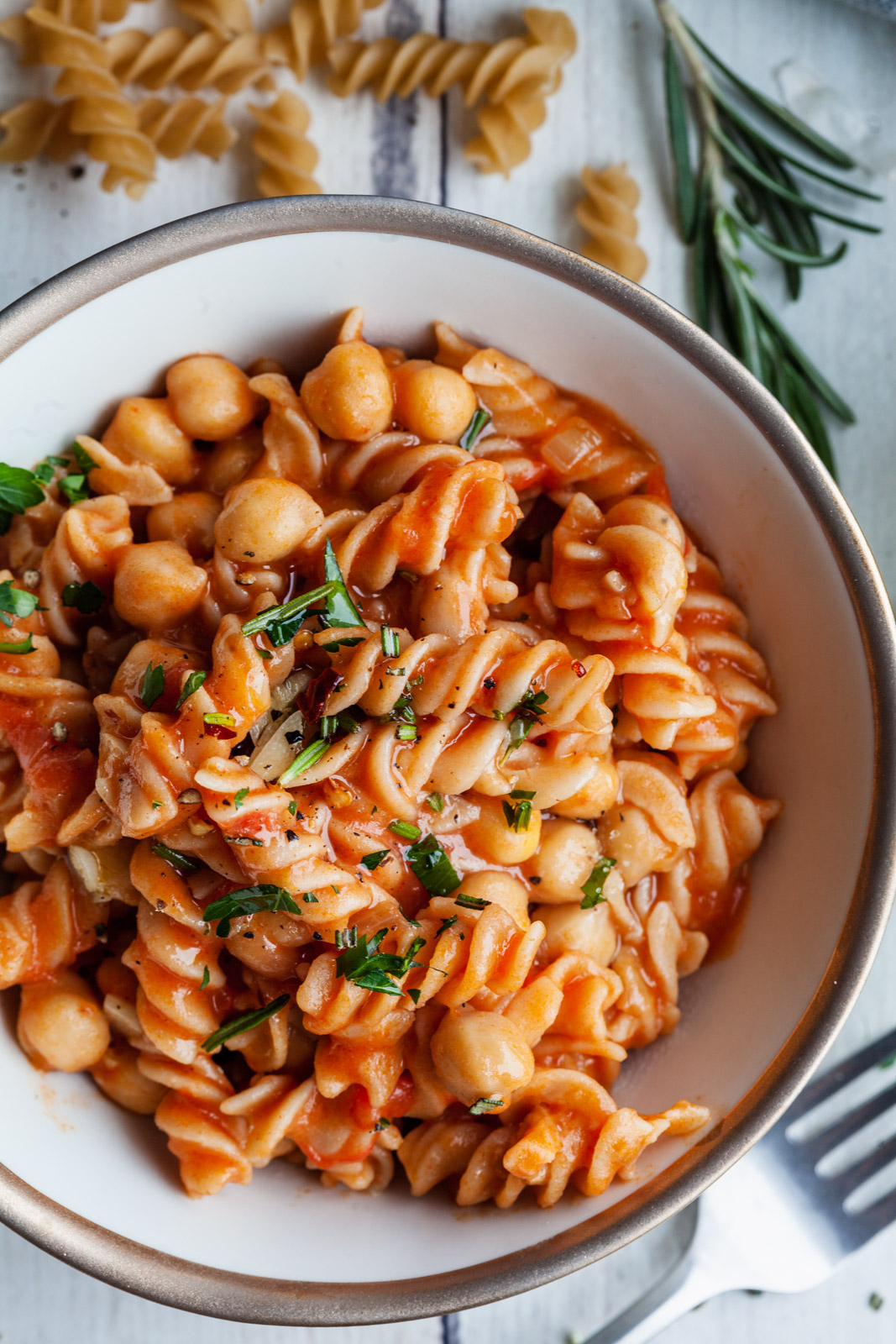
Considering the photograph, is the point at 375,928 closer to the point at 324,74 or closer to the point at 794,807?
the point at 794,807

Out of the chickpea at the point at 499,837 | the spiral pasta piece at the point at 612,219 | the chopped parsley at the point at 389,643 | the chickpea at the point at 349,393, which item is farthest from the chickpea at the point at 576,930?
the spiral pasta piece at the point at 612,219

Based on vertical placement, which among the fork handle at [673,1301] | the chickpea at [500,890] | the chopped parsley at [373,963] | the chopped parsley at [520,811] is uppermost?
the chopped parsley at [520,811]

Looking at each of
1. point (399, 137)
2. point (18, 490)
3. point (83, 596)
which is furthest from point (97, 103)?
point (83, 596)

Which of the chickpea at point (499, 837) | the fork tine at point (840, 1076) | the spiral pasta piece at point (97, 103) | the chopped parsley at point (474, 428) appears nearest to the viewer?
the chickpea at point (499, 837)

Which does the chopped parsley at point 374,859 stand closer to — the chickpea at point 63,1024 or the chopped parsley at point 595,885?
the chopped parsley at point 595,885

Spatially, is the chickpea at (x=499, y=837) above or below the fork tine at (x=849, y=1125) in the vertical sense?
above

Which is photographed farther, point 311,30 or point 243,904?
point 311,30

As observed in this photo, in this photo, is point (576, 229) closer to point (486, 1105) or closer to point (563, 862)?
point (563, 862)
